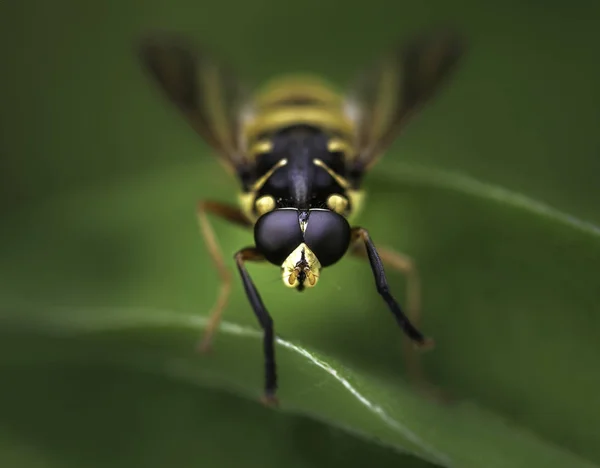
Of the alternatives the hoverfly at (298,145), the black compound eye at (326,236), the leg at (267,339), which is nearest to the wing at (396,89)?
the hoverfly at (298,145)

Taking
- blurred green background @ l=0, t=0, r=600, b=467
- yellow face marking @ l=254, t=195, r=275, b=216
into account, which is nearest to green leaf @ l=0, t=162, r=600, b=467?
blurred green background @ l=0, t=0, r=600, b=467

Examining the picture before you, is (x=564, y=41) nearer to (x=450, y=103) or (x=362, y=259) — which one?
(x=450, y=103)

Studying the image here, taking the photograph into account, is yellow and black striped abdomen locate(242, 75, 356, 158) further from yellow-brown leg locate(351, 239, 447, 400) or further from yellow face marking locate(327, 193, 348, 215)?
yellow-brown leg locate(351, 239, 447, 400)

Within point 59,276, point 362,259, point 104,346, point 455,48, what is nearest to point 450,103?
point 455,48

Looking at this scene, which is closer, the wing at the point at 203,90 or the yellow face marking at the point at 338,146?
the yellow face marking at the point at 338,146

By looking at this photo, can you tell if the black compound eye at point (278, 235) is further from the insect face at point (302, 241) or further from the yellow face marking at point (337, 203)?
the yellow face marking at point (337, 203)

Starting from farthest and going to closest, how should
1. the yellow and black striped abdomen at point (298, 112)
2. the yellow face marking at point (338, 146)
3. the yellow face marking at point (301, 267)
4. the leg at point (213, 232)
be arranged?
1. the yellow and black striped abdomen at point (298, 112)
2. the yellow face marking at point (338, 146)
3. the leg at point (213, 232)
4. the yellow face marking at point (301, 267)

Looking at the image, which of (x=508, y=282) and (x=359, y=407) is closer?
(x=359, y=407)
